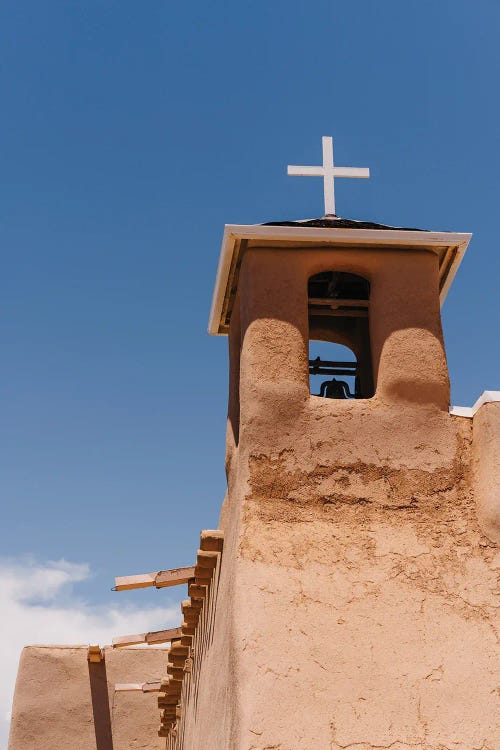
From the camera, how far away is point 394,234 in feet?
22.9

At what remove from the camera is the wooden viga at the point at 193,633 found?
24.6 ft

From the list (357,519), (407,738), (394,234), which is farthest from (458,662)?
(394,234)

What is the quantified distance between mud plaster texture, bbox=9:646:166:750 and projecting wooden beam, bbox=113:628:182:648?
6.92 feet

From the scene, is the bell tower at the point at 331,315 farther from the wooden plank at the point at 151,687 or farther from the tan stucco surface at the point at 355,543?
the wooden plank at the point at 151,687

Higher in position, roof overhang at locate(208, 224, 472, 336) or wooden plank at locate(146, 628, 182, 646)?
roof overhang at locate(208, 224, 472, 336)

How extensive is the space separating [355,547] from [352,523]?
0.17 meters

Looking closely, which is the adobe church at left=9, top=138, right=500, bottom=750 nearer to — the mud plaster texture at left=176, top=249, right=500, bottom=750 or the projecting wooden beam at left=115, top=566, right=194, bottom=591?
the mud plaster texture at left=176, top=249, right=500, bottom=750

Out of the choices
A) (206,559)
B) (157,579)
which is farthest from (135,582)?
(206,559)

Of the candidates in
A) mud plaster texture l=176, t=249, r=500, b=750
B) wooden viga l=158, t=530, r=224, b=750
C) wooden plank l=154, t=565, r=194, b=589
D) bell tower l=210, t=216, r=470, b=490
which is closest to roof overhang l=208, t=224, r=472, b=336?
bell tower l=210, t=216, r=470, b=490

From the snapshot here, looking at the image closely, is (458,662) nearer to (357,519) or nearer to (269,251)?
(357,519)

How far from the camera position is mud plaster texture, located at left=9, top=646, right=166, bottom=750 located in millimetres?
13766

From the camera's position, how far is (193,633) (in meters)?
8.95

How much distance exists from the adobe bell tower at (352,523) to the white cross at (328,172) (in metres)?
0.06

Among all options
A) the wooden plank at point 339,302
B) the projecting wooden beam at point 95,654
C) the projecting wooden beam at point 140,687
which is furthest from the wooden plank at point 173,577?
the projecting wooden beam at point 95,654
